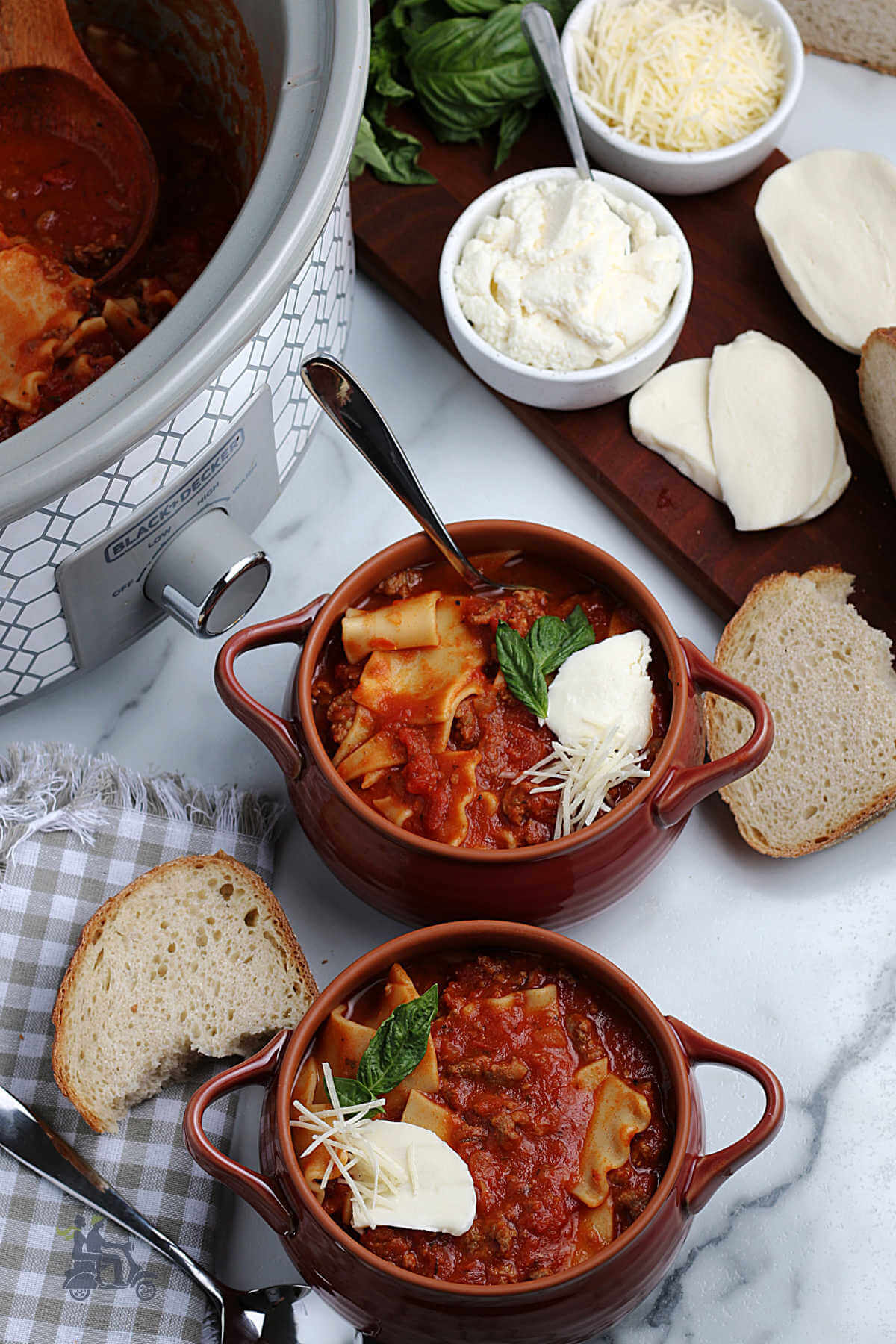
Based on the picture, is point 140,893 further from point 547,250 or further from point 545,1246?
point 547,250

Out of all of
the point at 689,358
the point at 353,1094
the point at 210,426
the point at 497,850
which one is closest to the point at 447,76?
the point at 689,358

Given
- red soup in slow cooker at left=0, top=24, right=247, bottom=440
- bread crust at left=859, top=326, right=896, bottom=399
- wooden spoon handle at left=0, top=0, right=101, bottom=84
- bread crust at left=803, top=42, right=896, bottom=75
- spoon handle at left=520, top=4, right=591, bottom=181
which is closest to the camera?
red soup in slow cooker at left=0, top=24, right=247, bottom=440

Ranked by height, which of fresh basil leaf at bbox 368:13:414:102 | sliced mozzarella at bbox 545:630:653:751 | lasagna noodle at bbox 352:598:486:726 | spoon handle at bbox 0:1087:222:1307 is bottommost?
spoon handle at bbox 0:1087:222:1307

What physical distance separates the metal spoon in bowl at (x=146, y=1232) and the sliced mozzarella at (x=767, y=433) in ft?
3.86

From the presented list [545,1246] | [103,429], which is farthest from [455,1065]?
[103,429]

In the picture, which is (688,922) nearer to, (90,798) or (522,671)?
(522,671)

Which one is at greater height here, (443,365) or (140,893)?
(443,365)

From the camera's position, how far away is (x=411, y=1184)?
1372 mm

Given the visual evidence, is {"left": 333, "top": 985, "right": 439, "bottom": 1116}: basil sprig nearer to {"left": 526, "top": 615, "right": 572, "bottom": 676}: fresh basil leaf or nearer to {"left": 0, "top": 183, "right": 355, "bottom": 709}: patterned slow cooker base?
{"left": 526, "top": 615, "right": 572, "bottom": 676}: fresh basil leaf

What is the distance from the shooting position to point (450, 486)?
2088 mm

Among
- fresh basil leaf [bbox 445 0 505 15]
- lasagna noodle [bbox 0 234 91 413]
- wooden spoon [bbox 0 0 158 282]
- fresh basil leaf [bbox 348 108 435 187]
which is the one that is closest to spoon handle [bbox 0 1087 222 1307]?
lasagna noodle [bbox 0 234 91 413]

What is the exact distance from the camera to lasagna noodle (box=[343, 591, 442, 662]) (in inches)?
64.7

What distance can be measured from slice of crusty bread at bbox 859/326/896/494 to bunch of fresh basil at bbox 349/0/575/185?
0.67 meters

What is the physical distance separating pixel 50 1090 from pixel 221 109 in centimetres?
132
